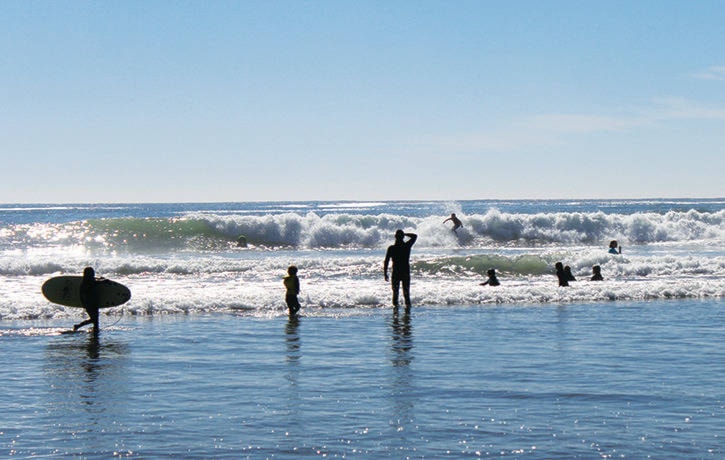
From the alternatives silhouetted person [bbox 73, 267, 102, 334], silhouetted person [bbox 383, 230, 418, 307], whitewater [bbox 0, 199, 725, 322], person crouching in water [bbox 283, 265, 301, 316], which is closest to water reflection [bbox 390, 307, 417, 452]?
person crouching in water [bbox 283, 265, 301, 316]

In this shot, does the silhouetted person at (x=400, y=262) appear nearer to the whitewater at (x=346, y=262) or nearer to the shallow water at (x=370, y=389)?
the whitewater at (x=346, y=262)

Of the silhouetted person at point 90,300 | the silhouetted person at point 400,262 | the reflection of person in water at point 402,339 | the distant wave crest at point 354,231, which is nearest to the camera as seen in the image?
the reflection of person in water at point 402,339

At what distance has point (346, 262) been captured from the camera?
33344 mm

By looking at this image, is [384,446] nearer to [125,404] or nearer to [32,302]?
[125,404]

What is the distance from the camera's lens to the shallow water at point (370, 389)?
784cm

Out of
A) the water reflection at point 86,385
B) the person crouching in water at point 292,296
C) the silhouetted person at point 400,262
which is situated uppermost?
the silhouetted person at point 400,262

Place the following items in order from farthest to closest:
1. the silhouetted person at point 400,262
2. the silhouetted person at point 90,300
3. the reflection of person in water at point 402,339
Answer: the silhouetted person at point 400,262 → the silhouetted person at point 90,300 → the reflection of person in water at point 402,339

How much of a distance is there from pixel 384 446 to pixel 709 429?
3075mm

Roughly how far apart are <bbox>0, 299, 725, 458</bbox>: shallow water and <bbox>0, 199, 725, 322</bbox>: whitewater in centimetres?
352

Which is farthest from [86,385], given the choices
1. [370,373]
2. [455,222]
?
[455,222]

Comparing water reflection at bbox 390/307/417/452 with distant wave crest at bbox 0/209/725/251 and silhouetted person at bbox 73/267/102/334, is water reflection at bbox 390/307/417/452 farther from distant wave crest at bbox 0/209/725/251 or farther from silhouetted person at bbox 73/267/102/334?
distant wave crest at bbox 0/209/725/251

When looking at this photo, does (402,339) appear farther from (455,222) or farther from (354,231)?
(354,231)

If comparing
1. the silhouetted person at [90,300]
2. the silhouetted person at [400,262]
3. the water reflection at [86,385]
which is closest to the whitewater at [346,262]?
the silhouetted person at [400,262]

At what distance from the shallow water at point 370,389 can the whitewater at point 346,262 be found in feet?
11.6
